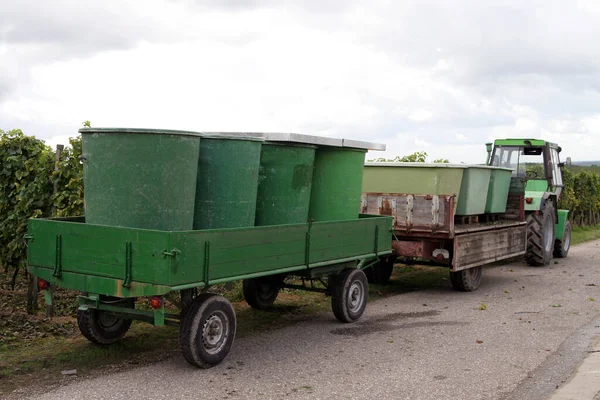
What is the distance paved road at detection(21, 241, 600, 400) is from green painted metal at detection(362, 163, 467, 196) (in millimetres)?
1733

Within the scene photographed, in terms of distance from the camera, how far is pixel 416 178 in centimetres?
1029

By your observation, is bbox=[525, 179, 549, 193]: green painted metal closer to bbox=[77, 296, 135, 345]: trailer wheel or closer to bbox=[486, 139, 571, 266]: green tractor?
bbox=[486, 139, 571, 266]: green tractor

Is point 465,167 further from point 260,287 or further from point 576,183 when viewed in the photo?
point 576,183

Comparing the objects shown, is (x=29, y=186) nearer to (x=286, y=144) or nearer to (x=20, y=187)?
(x=20, y=187)

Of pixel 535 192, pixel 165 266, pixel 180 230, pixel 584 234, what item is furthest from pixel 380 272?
→ pixel 584 234

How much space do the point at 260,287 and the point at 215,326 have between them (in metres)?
2.52

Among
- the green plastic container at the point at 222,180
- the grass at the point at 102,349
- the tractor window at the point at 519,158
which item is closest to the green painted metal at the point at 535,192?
the tractor window at the point at 519,158

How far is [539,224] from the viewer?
13.7 meters

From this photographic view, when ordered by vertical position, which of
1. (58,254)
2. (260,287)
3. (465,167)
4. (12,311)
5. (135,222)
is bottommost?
(12,311)

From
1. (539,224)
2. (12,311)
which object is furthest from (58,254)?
(539,224)

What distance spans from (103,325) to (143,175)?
1797 millimetres

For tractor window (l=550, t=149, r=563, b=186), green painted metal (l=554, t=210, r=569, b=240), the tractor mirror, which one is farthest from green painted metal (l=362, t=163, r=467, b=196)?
green painted metal (l=554, t=210, r=569, b=240)

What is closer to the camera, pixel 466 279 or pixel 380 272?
pixel 466 279

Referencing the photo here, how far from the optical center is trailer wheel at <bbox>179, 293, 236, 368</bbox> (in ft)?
18.6
